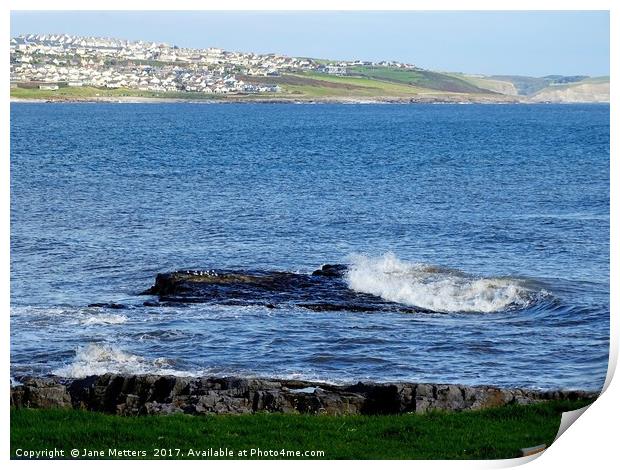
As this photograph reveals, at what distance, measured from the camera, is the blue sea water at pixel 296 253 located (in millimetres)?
19953

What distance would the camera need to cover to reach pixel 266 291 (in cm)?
2512

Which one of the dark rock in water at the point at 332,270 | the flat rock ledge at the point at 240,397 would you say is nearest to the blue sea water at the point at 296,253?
the dark rock in water at the point at 332,270

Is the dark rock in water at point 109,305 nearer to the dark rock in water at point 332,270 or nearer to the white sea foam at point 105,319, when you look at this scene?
the white sea foam at point 105,319

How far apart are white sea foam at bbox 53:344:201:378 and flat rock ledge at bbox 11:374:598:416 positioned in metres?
1.08

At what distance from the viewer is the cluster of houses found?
19.6 metres

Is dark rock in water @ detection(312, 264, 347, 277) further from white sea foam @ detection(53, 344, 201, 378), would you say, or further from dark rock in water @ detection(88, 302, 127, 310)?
white sea foam @ detection(53, 344, 201, 378)

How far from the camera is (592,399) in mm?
16203

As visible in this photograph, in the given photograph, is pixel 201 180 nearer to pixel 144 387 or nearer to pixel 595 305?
pixel 595 305

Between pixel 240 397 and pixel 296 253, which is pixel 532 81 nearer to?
pixel 296 253

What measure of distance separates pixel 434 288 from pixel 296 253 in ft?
14.4

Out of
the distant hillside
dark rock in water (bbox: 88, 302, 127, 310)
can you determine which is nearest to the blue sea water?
dark rock in water (bbox: 88, 302, 127, 310)

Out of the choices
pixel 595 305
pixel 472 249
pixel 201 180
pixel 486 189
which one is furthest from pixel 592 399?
pixel 486 189

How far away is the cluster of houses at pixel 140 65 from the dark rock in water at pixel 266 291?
4198mm

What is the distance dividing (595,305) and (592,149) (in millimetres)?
35224
